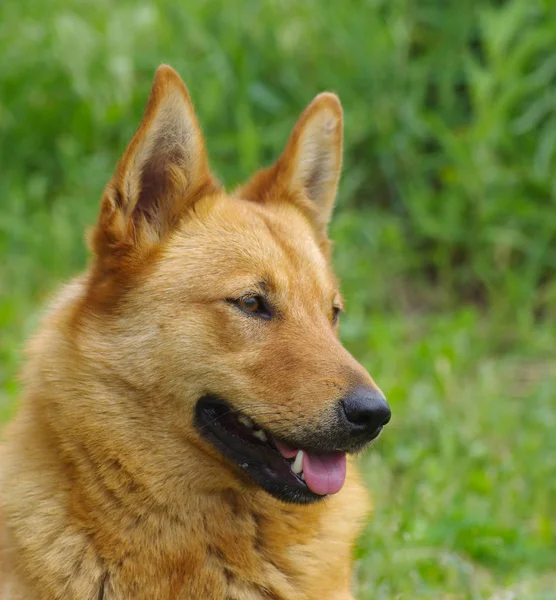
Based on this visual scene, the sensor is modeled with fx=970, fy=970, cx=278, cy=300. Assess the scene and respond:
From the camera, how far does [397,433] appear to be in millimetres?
5484

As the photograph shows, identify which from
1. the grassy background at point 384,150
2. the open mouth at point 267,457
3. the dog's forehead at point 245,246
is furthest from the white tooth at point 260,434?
the grassy background at point 384,150

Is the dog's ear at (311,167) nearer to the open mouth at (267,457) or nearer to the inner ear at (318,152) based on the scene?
the inner ear at (318,152)

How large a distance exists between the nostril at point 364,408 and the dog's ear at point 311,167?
110cm

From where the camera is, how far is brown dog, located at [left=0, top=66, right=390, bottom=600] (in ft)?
10.1

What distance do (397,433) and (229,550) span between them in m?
2.47

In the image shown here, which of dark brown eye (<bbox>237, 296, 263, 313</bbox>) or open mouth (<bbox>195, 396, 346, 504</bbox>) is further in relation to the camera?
dark brown eye (<bbox>237, 296, 263, 313</bbox>)

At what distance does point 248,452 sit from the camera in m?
3.16

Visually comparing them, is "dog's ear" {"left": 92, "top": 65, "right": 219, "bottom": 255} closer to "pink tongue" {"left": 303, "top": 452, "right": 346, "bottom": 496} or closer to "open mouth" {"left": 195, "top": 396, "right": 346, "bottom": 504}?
"open mouth" {"left": 195, "top": 396, "right": 346, "bottom": 504}

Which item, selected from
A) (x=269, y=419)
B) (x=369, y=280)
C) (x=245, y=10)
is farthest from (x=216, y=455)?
(x=245, y=10)

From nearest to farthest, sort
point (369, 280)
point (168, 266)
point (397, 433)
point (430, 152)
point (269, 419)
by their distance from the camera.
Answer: point (269, 419) → point (168, 266) → point (397, 433) → point (369, 280) → point (430, 152)

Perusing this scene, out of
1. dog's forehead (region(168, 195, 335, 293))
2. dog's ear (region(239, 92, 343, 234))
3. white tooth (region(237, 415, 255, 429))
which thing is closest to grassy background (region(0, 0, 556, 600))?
dog's ear (region(239, 92, 343, 234))

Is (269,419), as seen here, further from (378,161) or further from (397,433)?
(378,161)

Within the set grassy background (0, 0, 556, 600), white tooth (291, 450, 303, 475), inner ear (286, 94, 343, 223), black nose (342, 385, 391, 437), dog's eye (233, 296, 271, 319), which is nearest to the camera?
black nose (342, 385, 391, 437)

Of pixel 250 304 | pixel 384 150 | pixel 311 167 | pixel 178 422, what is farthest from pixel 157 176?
pixel 384 150
